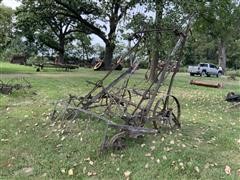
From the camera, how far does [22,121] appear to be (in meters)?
7.94

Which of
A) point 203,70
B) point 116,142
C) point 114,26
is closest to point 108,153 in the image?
point 116,142

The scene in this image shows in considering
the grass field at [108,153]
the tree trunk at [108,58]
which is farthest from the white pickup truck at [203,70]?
the grass field at [108,153]

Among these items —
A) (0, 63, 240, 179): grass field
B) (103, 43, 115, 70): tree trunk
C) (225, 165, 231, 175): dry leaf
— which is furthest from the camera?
(103, 43, 115, 70): tree trunk

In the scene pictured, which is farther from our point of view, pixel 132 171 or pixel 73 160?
pixel 73 160

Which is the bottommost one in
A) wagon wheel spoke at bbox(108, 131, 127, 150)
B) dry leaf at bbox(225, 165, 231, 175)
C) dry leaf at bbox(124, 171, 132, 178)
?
dry leaf at bbox(124, 171, 132, 178)

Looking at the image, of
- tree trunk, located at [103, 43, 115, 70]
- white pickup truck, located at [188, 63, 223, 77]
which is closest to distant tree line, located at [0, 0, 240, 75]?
tree trunk, located at [103, 43, 115, 70]

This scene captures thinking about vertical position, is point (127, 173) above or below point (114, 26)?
below

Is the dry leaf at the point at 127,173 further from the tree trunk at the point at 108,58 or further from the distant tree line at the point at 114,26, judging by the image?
the tree trunk at the point at 108,58

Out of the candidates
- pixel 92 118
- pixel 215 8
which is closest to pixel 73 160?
pixel 92 118

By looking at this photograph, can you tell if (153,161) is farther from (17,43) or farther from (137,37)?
(17,43)

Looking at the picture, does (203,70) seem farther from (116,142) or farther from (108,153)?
(108,153)

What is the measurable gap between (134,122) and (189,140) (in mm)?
973

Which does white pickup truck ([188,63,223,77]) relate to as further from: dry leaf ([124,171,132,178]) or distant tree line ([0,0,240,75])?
dry leaf ([124,171,132,178])

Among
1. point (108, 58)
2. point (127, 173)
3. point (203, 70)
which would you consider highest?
point (108, 58)
